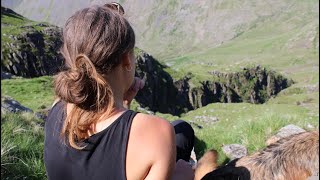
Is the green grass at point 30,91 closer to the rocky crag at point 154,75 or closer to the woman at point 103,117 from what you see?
the rocky crag at point 154,75

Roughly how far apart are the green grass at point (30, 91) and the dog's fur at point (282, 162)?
1489cm

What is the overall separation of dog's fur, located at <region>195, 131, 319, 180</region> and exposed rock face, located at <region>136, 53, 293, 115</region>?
4615 cm

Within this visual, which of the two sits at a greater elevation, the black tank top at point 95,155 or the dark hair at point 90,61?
the dark hair at point 90,61

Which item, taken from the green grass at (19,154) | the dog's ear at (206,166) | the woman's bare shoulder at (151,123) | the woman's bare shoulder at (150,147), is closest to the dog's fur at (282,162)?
the dog's ear at (206,166)

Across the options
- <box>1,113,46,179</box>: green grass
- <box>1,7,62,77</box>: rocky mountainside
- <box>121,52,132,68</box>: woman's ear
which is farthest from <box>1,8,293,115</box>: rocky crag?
<box>1,113,46,179</box>: green grass

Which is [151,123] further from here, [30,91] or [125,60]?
[30,91]

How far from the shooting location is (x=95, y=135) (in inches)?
103

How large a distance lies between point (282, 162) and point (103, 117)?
1534mm

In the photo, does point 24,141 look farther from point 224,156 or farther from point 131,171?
point 131,171

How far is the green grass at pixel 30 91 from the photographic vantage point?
61.6 ft

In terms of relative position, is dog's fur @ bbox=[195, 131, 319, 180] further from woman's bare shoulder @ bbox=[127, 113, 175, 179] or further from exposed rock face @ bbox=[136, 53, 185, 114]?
exposed rock face @ bbox=[136, 53, 185, 114]

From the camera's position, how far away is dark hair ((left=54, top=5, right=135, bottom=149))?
2.56 meters

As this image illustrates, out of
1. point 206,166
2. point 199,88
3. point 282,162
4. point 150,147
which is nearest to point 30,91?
point 206,166

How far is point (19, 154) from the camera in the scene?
210 inches
